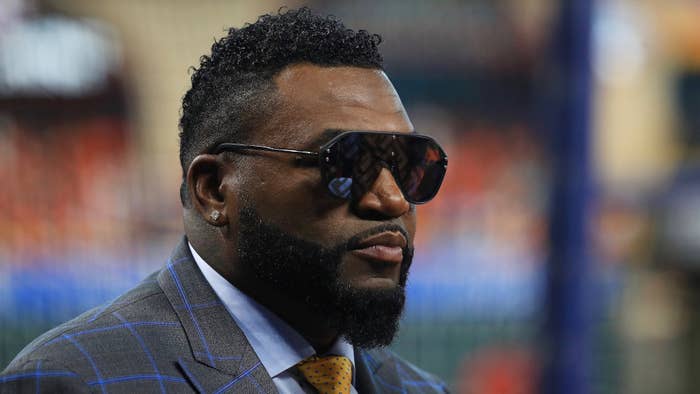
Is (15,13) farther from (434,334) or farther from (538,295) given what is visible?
(538,295)

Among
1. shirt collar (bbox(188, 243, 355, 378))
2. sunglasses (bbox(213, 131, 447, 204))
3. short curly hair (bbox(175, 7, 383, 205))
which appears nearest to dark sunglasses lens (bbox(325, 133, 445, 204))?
sunglasses (bbox(213, 131, 447, 204))

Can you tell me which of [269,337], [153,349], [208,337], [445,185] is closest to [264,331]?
[269,337]

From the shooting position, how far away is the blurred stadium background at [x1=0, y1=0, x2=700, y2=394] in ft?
23.1

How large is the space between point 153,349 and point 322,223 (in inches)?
15.5

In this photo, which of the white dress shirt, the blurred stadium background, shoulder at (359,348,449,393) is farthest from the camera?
the blurred stadium background

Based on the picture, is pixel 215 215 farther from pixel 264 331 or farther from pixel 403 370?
pixel 403 370

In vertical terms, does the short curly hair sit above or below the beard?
above

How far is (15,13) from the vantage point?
24.3 ft

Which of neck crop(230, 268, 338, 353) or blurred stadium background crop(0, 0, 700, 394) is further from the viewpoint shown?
blurred stadium background crop(0, 0, 700, 394)

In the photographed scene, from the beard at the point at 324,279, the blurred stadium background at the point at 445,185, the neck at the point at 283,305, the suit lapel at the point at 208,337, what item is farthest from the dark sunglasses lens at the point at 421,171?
the blurred stadium background at the point at 445,185

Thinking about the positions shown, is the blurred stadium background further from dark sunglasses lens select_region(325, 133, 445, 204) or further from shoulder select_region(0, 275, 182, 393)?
shoulder select_region(0, 275, 182, 393)

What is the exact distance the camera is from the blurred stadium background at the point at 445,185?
7039 millimetres

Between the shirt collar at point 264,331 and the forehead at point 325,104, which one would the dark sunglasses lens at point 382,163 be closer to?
the forehead at point 325,104

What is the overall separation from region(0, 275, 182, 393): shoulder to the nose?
1.41 ft
